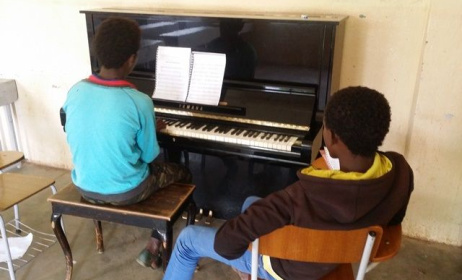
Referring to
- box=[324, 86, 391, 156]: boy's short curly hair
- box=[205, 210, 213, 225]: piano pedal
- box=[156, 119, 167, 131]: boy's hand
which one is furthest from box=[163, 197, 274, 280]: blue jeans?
box=[205, 210, 213, 225]: piano pedal

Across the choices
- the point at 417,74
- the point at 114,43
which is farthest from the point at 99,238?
the point at 417,74

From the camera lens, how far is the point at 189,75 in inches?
82.5

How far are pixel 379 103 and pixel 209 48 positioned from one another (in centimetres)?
118

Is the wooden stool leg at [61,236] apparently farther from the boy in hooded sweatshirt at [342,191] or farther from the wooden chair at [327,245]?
the wooden chair at [327,245]

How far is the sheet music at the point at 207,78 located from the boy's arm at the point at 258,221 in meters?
1.02

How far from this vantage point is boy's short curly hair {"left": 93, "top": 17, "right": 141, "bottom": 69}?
62.7 inches

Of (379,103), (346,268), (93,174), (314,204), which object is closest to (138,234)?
(93,174)

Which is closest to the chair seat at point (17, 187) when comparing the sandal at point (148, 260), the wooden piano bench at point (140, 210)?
the wooden piano bench at point (140, 210)

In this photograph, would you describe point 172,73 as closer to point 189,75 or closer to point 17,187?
point 189,75

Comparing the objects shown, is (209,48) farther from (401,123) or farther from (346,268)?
(346,268)

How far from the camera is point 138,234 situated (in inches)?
93.8

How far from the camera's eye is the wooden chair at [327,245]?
3.36ft

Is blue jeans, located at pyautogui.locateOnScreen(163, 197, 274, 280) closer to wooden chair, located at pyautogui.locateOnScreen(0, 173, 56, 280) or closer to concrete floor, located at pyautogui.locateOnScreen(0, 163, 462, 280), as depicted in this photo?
concrete floor, located at pyautogui.locateOnScreen(0, 163, 462, 280)

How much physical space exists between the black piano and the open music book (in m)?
0.04
